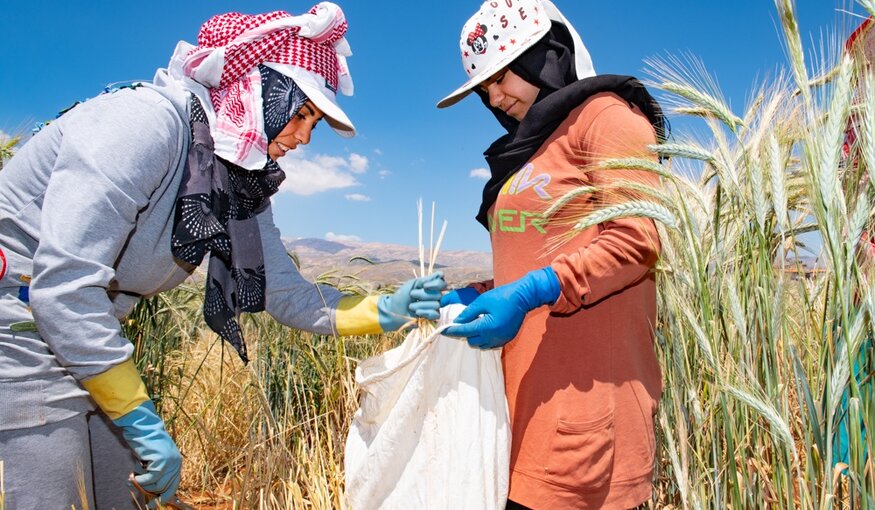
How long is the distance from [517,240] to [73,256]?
1070 mm

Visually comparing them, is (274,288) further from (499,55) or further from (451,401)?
(499,55)

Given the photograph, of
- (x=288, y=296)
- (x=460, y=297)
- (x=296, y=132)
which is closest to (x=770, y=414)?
(x=460, y=297)

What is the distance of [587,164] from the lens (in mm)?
1511

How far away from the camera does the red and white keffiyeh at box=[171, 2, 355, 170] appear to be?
1.58 meters

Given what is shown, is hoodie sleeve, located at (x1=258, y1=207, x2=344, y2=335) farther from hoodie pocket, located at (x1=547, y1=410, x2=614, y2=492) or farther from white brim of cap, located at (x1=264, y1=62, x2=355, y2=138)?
hoodie pocket, located at (x1=547, y1=410, x2=614, y2=492)

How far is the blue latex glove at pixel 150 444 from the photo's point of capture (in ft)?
4.46

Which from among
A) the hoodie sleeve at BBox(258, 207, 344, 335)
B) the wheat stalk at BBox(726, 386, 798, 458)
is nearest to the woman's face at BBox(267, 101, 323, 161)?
the hoodie sleeve at BBox(258, 207, 344, 335)

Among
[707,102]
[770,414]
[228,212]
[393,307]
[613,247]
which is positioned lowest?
[770,414]

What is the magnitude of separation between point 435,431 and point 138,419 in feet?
2.51

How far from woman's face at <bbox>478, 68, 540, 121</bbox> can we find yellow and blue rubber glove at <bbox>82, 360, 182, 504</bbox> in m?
1.29

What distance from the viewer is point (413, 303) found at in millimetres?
1822

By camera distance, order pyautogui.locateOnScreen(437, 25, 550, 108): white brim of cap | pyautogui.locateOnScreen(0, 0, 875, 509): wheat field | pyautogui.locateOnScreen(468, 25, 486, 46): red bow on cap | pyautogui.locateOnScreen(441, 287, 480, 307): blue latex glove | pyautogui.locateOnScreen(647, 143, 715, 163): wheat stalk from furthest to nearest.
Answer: pyautogui.locateOnScreen(441, 287, 480, 307): blue latex glove, pyautogui.locateOnScreen(468, 25, 486, 46): red bow on cap, pyautogui.locateOnScreen(437, 25, 550, 108): white brim of cap, pyautogui.locateOnScreen(647, 143, 715, 163): wheat stalk, pyautogui.locateOnScreen(0, 0, 875, 509): wheat field

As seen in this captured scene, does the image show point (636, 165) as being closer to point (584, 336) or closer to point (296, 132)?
point (584, 336)

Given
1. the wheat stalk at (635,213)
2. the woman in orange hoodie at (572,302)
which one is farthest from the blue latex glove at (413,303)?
the wheat stalk at (635,213)
